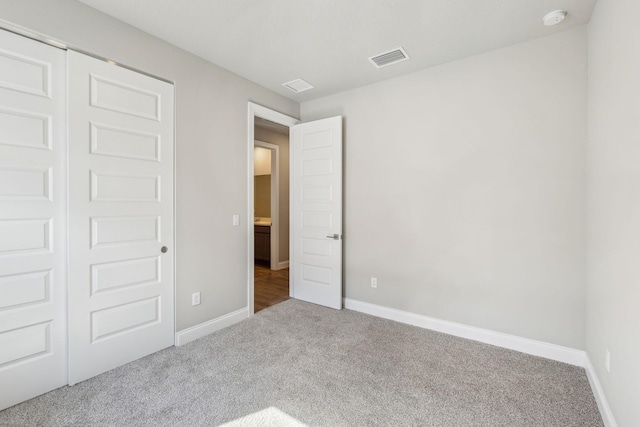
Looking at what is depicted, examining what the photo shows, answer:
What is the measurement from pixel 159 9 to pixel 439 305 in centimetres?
360

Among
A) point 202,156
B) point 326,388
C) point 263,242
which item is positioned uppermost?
point 202,156

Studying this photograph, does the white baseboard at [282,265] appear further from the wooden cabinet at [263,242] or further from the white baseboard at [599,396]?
the white baseboard at [599,396]

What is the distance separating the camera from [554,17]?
84.3 inches

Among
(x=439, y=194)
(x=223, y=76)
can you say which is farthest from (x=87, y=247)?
(x=439, y=194)

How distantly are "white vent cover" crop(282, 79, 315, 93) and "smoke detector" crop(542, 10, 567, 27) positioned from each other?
224 cm

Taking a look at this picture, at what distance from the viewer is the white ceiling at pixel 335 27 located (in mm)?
2090

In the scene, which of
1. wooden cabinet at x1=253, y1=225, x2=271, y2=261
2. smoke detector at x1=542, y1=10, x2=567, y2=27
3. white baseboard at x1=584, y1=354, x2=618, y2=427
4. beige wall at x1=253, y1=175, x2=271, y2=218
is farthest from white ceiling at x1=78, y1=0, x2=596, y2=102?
beige wall at x1=253, y1=175, x2=271, y2=218

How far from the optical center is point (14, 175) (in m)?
1.84

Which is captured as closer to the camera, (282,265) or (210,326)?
(210,326)

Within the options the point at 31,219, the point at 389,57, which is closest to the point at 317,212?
the point at 389,57

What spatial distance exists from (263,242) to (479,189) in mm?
4327

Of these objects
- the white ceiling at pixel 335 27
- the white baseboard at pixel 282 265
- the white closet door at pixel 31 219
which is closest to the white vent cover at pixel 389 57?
the white ceiling at pixel 335 27

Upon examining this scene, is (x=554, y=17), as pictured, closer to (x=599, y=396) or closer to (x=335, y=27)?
(x=335, y=27)

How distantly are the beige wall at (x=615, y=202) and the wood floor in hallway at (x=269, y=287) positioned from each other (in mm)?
3162
